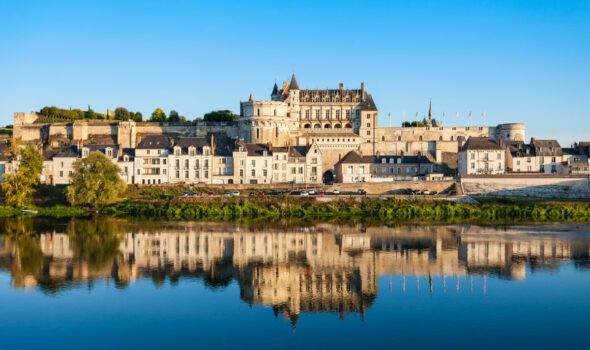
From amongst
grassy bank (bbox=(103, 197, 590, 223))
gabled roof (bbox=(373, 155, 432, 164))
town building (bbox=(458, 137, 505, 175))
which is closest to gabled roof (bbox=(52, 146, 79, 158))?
grassy bank (bbox=(103, 197, 590, 223))

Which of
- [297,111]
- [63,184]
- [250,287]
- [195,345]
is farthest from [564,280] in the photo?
[297,111]

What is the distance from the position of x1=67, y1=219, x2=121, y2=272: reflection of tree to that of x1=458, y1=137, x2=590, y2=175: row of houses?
2880 centimetres

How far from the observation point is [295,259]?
929 inches

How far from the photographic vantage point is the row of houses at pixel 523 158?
49625mm

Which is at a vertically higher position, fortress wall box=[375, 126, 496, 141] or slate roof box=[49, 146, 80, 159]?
fortress wall box=[375, 126, 496, 141]

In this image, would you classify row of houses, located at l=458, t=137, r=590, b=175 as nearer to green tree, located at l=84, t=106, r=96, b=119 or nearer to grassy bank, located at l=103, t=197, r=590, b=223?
grassy bank, located at l=103, t=197, r=590, b=223

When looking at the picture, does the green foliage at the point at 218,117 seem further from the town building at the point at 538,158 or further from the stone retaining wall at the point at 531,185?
the stone retaining wall at the point at 531,185

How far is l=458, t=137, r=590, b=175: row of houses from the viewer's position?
49.6 meters

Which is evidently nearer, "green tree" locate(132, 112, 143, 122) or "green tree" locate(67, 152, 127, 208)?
"green tree" locate(67, 152, 127, 208)

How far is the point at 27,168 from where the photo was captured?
3906cm

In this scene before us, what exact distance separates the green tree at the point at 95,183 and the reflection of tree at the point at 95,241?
3.19m

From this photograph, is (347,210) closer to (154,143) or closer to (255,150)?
(255,150)

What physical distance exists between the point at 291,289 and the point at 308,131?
41571 millimetres

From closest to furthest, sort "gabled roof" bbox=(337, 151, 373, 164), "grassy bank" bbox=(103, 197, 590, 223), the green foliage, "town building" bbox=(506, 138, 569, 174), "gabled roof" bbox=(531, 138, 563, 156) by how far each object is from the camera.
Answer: "grassy bank" bbox=(103, 197, 590, 223) < "gabled roof" bbox=(337, 151, 373, 164) < "town building" bbox=(506, 138, 569, 174) < "gabled roof" bbox=(531, 138, 563, 156) < the green foliage
